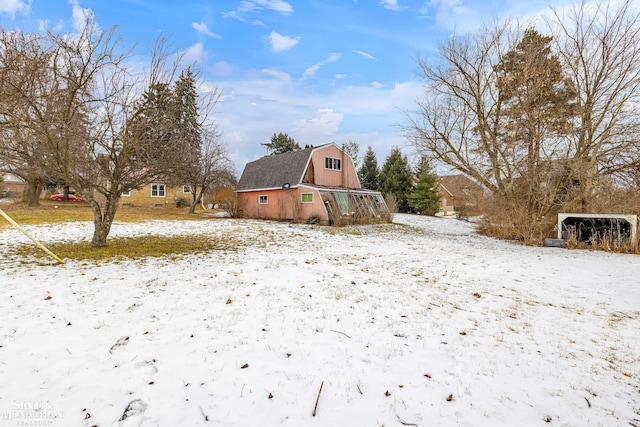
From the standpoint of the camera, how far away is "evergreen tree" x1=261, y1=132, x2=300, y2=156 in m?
39.1

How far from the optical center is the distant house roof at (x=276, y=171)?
20.9m

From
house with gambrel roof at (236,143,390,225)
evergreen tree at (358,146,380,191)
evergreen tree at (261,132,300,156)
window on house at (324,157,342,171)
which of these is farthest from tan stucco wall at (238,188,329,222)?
evergreen tree at (261,132,300,156)

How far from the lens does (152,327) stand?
3586 mm

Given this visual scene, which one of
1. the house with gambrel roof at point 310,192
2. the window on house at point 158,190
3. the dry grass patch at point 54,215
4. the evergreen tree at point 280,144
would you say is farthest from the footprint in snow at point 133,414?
the evergreen tree at point 280,144

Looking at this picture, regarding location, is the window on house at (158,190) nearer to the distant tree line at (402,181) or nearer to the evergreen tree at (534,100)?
the distant tree line at (402,181)

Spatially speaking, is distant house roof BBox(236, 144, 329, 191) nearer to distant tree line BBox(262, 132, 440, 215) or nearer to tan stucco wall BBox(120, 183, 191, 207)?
tan stucco wall BBox(120, 183, 191, 207)

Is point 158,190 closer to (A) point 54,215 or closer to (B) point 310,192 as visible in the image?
(A) point 54,215

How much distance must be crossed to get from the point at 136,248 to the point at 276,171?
15.0m

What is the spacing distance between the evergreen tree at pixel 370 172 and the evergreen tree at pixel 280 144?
10.4 metres

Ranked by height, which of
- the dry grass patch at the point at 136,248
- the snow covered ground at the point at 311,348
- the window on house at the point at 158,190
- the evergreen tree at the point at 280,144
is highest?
the evergreen tree at the point at 280,144

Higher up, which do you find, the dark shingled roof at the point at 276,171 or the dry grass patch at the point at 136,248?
the dark shingled roof at the point at 276,171

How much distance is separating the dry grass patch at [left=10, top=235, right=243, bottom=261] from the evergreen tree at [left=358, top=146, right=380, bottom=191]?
25.5m

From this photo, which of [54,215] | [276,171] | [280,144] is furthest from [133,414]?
[280,144]

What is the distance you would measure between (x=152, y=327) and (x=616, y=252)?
13.6 m
